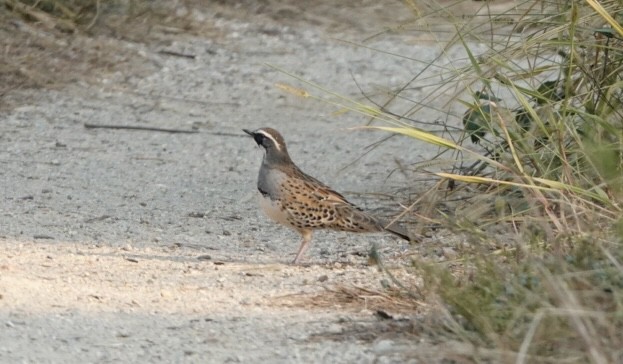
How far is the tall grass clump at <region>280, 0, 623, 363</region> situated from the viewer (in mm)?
4273

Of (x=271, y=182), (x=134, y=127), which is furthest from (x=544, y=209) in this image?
(x=134, y=127)

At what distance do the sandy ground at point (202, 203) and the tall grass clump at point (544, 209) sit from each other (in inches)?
10.2

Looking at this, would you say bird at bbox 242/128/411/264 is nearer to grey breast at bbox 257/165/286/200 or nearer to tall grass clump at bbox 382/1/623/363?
grey breast at bbox 257/165/286/200

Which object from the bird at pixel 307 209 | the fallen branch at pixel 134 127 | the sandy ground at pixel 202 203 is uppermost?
the bird at pixel 307 209

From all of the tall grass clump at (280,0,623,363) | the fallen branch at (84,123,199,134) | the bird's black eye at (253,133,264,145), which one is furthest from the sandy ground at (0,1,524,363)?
the bird's black eye at (253,133,264,145)

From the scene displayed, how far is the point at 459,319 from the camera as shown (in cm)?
470

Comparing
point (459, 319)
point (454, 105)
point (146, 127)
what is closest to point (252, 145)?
point (146, 127)

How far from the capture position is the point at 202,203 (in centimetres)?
785

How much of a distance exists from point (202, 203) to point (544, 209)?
8.32 feet

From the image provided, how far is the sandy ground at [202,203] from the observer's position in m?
4.92

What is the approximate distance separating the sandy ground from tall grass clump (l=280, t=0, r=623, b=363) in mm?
258

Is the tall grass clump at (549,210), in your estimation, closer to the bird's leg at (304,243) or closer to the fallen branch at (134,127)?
the bird's leg at (304,243)

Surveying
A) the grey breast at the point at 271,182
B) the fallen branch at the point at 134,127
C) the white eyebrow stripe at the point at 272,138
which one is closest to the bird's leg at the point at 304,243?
the grey breast at the point at 271,182

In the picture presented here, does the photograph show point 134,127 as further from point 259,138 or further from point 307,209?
point 307,209
